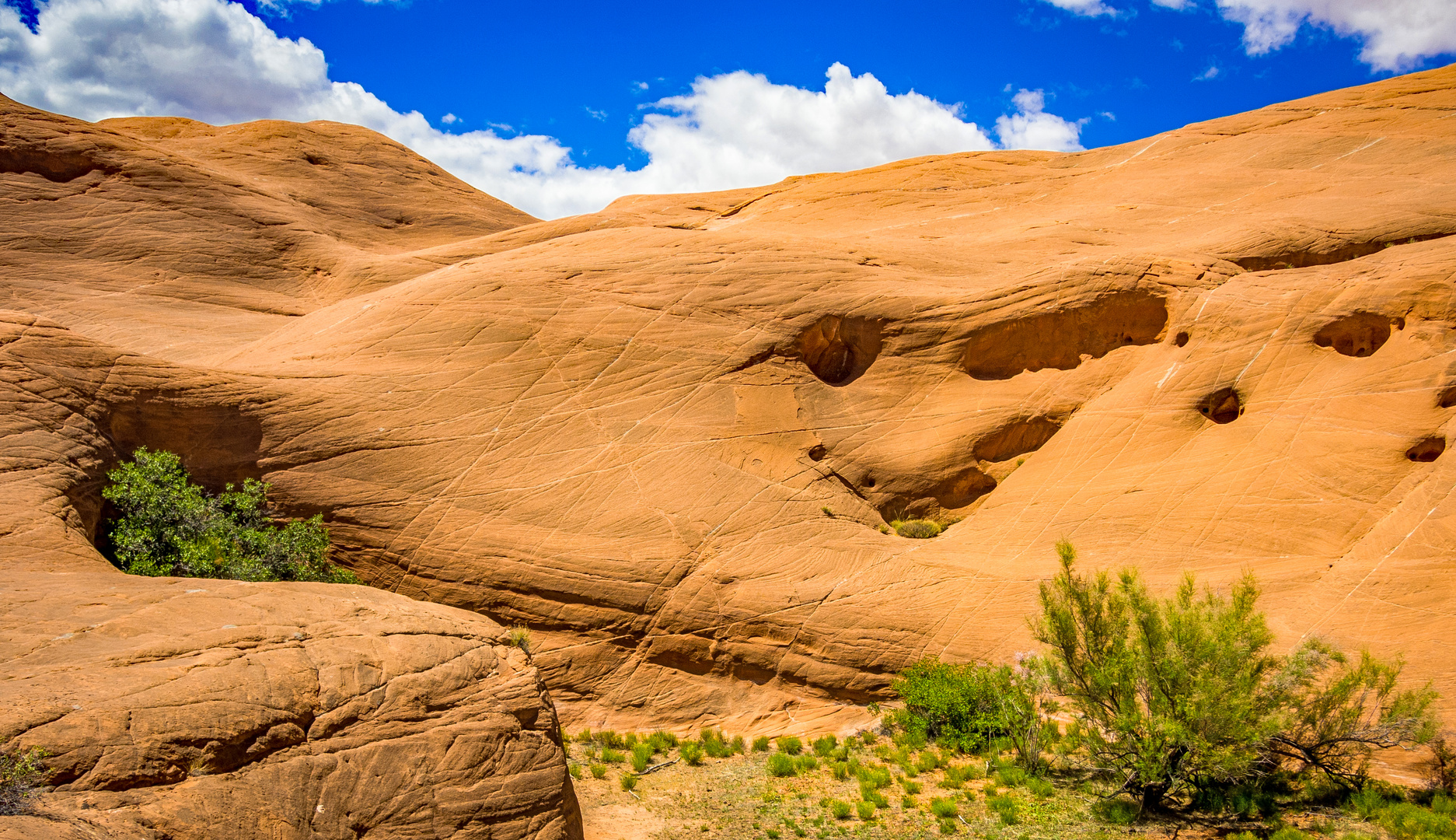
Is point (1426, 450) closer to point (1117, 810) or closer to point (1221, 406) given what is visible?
point (1221, 406)

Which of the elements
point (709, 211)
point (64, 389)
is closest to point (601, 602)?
point (64, 389)

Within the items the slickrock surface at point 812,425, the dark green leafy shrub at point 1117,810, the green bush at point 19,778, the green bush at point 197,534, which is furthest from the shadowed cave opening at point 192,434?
the dark green leafy shrub at point 1117,810

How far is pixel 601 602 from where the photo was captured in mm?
14344

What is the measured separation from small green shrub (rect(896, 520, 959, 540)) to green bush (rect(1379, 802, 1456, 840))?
8.18 meters

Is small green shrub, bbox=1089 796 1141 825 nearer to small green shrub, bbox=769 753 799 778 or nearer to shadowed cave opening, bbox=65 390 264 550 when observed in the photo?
small green shrub, bbox=769 753 799 778

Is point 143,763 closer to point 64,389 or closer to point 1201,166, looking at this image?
point 64,389

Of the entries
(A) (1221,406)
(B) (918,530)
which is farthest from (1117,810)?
(A) (1221,406)

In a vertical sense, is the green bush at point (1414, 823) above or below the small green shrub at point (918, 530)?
below

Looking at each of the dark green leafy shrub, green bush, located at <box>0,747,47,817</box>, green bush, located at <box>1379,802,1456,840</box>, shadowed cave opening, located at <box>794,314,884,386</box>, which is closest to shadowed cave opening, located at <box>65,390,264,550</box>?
green bush, located at <box>0,747,47,817</box>

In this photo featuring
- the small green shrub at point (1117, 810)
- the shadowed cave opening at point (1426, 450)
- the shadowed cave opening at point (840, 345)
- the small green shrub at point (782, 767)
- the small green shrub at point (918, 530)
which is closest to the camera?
the small green shrub at point (1117, 810)

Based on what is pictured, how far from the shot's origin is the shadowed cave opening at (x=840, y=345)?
736 inches

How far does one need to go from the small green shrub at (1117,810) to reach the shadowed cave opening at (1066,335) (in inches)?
383

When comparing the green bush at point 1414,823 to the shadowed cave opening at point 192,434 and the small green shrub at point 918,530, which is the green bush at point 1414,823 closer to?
the small green shrub at point 918,530

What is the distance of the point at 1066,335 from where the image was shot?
60.6 ft
